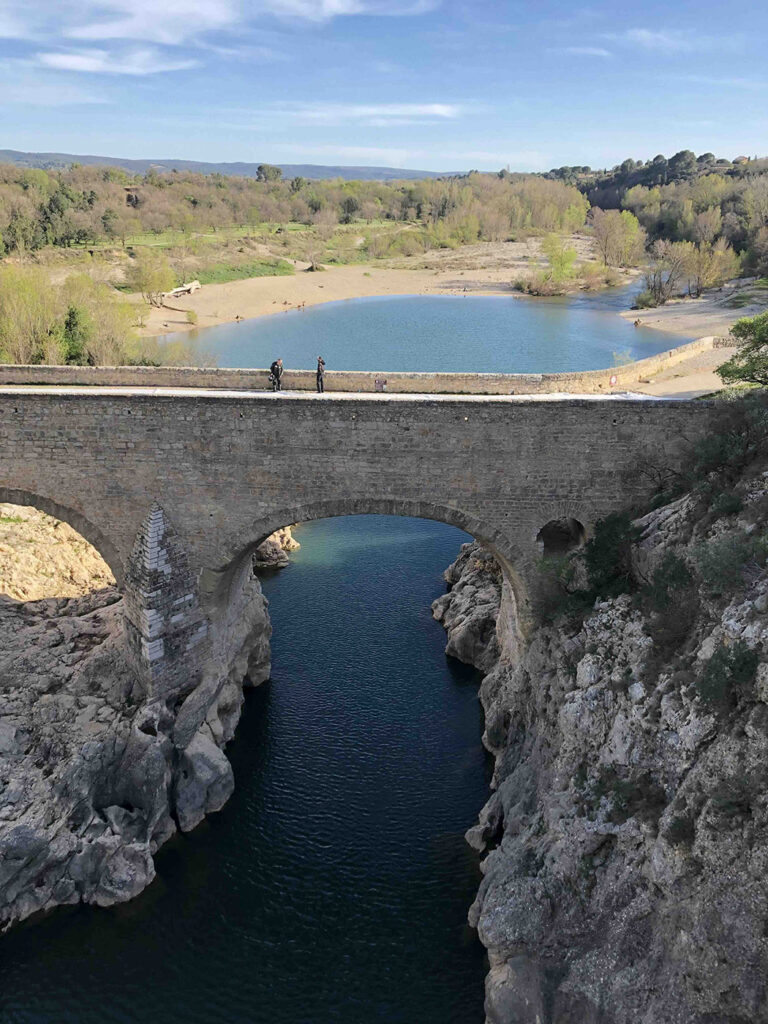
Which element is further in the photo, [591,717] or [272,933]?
[272,933]

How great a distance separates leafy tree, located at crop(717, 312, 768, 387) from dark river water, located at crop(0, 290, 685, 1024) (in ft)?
35.1

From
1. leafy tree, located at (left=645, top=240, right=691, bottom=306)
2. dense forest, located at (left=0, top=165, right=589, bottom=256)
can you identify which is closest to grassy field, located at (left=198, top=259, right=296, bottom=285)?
dense forest, located at (left=0, top=165, right=589, bottom=256)

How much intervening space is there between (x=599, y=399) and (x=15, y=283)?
24026 mm

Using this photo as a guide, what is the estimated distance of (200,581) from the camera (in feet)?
54.4

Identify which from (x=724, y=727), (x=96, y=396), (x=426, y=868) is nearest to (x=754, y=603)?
(x=724, y=727)

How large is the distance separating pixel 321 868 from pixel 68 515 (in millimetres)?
9536

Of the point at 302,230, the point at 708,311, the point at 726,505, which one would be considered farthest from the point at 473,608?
the point at 302,230

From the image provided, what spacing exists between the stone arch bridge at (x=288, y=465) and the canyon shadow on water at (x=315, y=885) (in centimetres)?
434

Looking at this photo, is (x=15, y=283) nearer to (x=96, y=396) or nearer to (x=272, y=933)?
(x=96, y=396)

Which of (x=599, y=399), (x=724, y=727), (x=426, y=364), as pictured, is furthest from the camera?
(x=426, y=364)

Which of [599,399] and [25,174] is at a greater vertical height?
[25,174]

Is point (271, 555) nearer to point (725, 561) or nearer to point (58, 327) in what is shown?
point (58, 327)

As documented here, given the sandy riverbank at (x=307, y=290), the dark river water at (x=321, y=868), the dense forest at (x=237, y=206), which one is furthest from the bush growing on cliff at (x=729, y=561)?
the dense forest at (x=237, y=206)

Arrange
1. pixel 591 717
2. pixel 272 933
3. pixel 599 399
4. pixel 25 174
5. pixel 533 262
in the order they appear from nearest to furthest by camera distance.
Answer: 1. pixel 591 717
2. pixel 272 933
3. pixel 599 399
4. pixel 25 174
5. pixel 533 262
